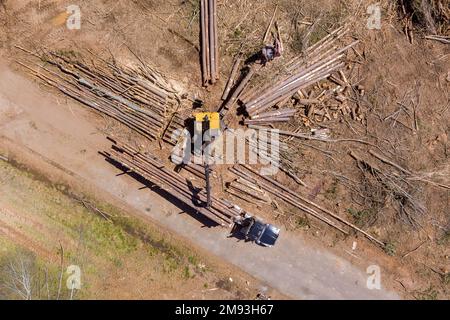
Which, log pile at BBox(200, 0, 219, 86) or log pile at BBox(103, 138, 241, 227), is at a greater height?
log pile at BBox(200, 0, 219, 86)

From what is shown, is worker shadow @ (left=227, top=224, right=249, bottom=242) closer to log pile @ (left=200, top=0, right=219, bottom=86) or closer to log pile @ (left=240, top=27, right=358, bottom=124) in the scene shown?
log pile @ (left=240, top=27, right=358, bottom=124)

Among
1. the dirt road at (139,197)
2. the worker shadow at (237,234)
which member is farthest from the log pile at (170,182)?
the dirt road at (139,197)

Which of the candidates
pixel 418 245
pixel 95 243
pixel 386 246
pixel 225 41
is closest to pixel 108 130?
pixel 95 243

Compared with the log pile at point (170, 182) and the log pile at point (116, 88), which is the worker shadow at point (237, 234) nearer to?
the log pile at point (170, 182)

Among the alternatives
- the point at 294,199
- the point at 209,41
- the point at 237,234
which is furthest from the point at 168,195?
the point at 209,41

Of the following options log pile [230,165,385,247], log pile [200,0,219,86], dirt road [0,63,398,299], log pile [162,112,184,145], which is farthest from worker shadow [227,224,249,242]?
log pile [200,0,219,86]

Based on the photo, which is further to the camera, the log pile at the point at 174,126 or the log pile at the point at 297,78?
the log pile at the point at 174,126
